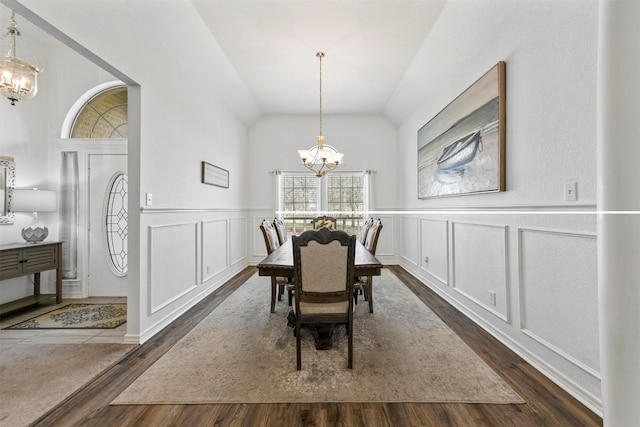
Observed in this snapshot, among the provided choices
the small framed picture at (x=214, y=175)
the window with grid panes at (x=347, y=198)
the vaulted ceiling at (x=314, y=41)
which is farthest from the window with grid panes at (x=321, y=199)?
the vaulted ceiling at (x=314, y=41)

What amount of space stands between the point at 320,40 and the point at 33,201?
362 centimetres

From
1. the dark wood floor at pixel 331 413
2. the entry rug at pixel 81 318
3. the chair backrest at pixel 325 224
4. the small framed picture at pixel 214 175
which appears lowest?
the dark wood floor at pixel 331 413

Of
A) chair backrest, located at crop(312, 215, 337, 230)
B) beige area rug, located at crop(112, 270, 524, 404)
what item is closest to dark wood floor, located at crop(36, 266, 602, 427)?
beige area rug, located at crop(112, 270, 524, 404)

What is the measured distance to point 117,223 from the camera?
11.5ft

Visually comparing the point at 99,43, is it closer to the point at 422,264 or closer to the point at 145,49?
the point at 145,49

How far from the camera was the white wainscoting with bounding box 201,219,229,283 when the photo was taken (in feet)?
12.0

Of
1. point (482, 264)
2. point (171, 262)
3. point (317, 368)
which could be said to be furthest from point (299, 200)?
point (317, 368)

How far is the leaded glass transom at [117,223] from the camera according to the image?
11.4ft

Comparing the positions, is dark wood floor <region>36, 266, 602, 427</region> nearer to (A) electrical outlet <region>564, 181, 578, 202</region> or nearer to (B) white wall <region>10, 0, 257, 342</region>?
(B) white wall <region>10, 0, 257, 342</region>

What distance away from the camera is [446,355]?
2.09 meters

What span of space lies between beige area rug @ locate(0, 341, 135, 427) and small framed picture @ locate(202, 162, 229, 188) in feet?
7.04

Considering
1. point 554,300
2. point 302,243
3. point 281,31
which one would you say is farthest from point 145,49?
point 554,300

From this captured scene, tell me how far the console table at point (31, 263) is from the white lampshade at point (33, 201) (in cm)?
39

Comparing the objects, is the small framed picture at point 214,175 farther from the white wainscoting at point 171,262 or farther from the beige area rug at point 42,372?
the beige area rug at point 42,372
